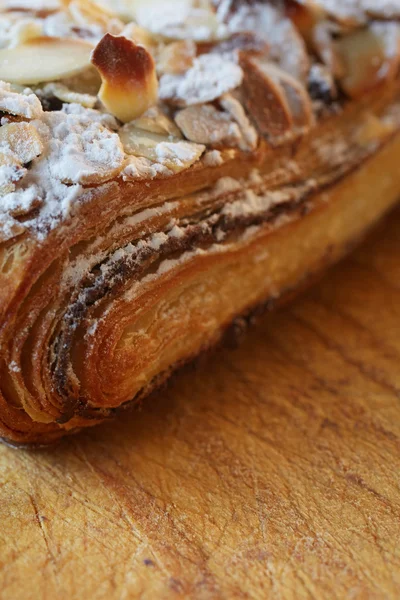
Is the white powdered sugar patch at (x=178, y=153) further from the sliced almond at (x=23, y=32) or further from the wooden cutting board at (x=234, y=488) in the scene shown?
the wooden cutting board at (x=234, y=488)

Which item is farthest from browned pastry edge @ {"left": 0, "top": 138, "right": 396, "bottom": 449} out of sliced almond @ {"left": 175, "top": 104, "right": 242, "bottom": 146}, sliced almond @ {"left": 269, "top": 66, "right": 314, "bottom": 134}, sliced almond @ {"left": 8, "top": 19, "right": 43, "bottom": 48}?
sliced almond @ {"left": 8, "top": 19, "right": 43, "bottom": 48}

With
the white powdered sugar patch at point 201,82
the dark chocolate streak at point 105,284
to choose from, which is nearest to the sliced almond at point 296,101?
the white powdered sugar patch at point 201,82

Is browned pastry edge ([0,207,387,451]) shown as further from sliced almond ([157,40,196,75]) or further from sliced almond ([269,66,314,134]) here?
sliced almond ([157,40,196,75])

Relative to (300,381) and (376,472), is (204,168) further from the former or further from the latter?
(376,472)

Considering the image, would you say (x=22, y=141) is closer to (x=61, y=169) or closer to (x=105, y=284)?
(x=61, y=169)

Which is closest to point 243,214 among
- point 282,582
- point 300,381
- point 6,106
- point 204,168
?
point 204,168

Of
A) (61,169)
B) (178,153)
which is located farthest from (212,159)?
(61,169)
